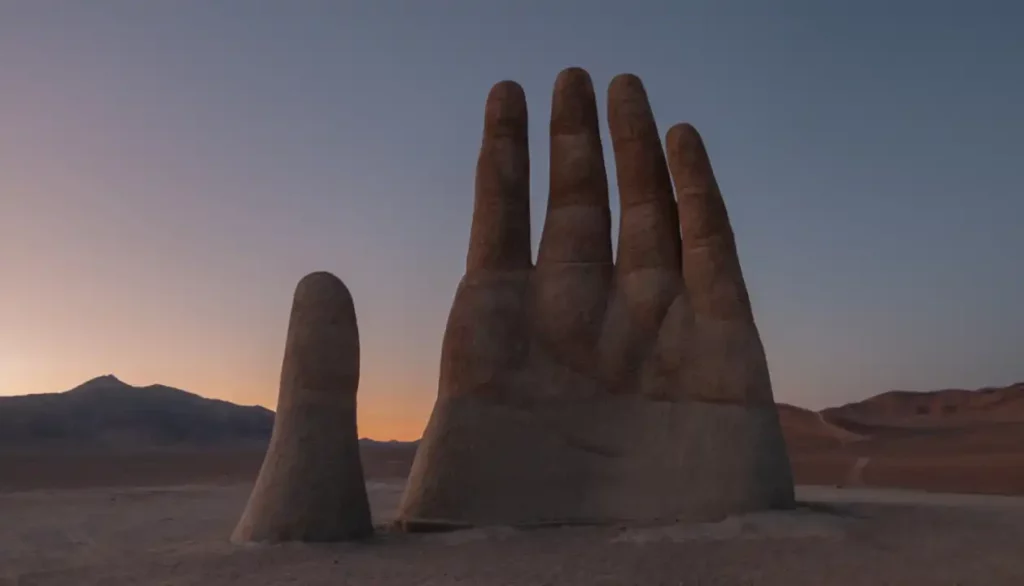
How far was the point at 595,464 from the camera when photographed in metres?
13.0

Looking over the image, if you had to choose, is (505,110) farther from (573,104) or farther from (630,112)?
(630,112)

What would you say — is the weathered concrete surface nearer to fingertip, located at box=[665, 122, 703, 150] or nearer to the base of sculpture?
the base of sculpture

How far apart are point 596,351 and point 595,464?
1716 mm

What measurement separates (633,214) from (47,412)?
79917 millimetres

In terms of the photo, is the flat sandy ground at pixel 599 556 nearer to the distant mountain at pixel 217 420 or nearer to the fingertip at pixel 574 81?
the fingertip at pixel 574 81

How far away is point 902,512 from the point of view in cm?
1423

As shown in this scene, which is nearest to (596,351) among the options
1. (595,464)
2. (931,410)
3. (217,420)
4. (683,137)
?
(595,464)

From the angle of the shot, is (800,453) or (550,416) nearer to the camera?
(550,416)

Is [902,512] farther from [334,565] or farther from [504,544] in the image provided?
[334,565]

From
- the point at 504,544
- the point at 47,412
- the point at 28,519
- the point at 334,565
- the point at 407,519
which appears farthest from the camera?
the point at 47,412

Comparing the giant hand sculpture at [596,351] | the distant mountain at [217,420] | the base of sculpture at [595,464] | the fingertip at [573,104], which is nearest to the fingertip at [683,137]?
the giant hand sculpture at [596,351]

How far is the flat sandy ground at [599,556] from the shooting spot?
9.31m

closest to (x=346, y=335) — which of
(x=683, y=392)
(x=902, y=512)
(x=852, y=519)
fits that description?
(x=683, y=392)

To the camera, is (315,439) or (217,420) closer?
(315,439)
